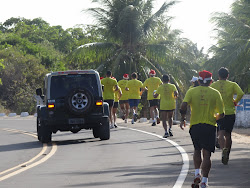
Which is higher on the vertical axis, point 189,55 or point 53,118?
point 189,55

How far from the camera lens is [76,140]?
18.2 metres

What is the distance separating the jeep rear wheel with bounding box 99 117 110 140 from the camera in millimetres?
17172

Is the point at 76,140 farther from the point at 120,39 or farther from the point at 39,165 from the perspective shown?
the point at 120,39

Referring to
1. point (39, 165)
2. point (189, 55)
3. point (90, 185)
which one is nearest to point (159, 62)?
point (189, 55)

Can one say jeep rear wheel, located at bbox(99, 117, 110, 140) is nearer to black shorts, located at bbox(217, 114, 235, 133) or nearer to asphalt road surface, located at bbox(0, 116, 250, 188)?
asphalt road surface, located at bbox(0, 116, 250, 188)

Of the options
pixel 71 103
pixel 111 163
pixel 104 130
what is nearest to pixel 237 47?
pixel 104 130

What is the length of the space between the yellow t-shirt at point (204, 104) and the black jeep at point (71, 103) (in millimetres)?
7188

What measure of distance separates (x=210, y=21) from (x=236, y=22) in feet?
6.35

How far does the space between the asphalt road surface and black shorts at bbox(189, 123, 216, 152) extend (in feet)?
1.96

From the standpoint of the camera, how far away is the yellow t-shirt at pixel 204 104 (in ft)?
30.9

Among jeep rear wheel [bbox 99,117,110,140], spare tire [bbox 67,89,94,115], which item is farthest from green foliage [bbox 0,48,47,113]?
spare tire [bbox 67,89,94,115]

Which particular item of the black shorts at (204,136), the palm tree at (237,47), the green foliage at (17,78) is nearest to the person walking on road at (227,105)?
the black shorts at (204,136)

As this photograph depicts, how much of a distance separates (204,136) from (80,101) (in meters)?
7.61

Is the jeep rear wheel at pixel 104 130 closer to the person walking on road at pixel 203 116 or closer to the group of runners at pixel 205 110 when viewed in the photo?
the group of runners at pixel 205 110
